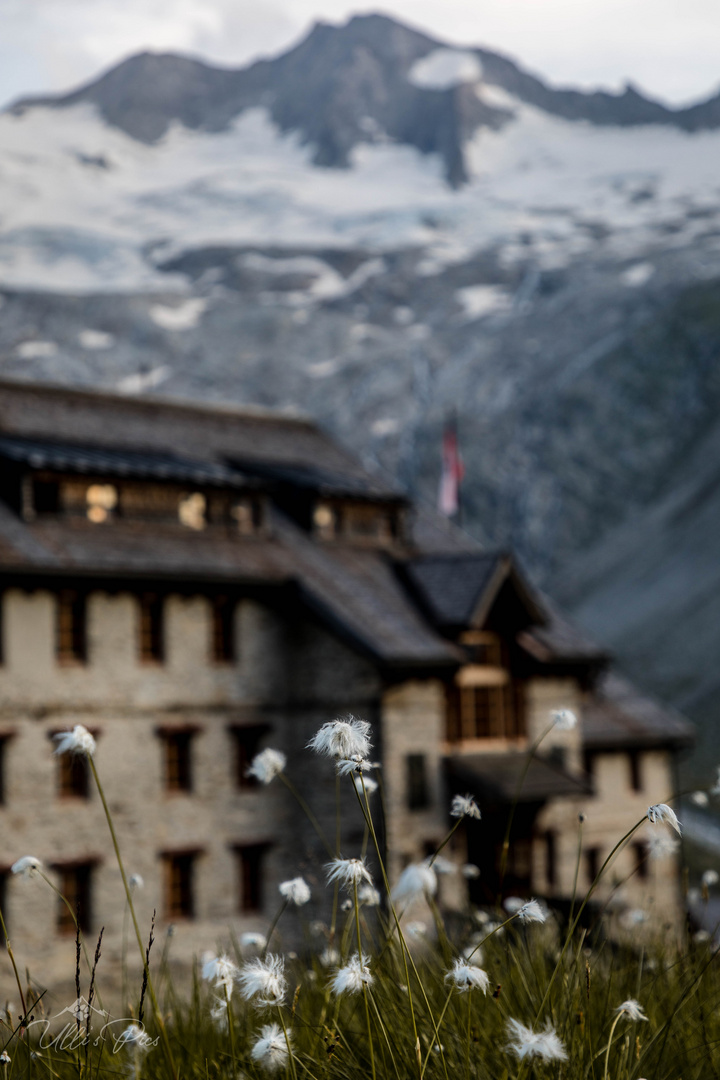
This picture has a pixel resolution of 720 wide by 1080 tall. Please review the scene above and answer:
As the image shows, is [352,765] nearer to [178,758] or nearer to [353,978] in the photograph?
[353,978]

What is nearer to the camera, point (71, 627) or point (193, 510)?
point (71, 627)

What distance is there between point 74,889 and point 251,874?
4516 mm

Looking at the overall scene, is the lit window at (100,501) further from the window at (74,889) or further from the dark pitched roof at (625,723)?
the dark pitched roof at (625,723)

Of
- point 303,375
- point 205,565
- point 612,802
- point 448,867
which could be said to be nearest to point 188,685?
point 205,565

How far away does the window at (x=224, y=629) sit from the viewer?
1102 inches

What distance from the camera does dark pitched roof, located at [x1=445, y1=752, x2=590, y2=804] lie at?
89.1ft

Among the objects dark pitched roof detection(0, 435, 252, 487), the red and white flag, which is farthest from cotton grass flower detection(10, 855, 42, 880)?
the red and white flag

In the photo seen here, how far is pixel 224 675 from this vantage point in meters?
27.7

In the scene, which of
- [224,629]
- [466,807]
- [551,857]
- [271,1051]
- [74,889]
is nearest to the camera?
[271,1051]

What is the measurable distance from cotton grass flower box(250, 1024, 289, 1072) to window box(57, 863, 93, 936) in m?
20.4

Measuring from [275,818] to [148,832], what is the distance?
10.9 feet

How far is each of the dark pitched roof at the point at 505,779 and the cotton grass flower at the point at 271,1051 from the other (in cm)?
2189

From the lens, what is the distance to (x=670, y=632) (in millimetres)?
101000

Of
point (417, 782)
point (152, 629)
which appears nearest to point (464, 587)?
point (417, 782)
